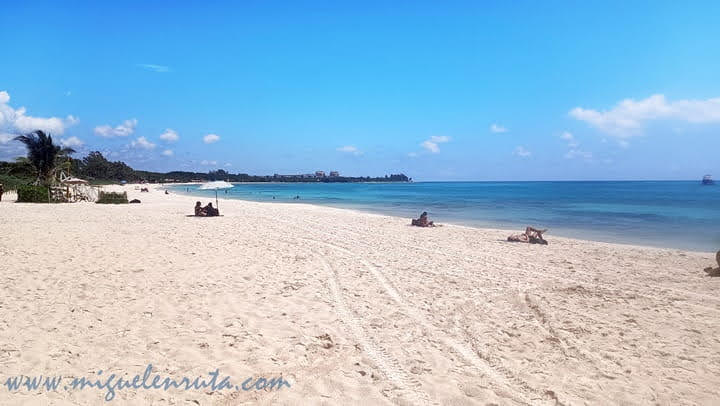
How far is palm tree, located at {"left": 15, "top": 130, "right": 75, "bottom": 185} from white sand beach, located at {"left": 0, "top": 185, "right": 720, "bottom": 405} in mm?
30599

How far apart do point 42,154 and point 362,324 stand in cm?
4031

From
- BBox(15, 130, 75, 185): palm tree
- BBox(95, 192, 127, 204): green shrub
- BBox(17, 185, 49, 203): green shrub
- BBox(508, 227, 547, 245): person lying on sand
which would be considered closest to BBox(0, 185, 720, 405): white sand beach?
BBox(508, 227, 547, 245): person lying on sand

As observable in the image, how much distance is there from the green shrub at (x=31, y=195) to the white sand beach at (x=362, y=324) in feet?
61.5

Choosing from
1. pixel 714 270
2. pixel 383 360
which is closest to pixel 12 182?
pixel 383 360

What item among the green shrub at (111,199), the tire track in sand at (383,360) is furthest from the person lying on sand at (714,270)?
the green shrub at (111,199)

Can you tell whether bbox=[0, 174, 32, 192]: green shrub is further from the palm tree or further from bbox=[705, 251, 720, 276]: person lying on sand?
bbox=[705, 251, 720, 276]: person lying on sand

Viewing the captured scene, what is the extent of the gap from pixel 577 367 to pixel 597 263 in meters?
6.57

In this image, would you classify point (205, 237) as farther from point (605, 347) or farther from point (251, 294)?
point (605, 347)

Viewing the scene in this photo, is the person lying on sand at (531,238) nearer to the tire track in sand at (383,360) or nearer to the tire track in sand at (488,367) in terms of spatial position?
the tire track in sand at (488,367)

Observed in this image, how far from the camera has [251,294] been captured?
6105mm

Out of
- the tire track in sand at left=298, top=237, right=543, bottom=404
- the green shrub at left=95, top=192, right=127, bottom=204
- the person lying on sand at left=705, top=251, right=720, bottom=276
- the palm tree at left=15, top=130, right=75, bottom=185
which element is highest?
the palm tree at left=15, top=130, right=75, bottom=185

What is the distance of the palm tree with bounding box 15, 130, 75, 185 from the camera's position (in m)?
32.3

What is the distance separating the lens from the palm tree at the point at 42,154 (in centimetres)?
3228

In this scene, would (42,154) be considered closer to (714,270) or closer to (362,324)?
(362,324)
